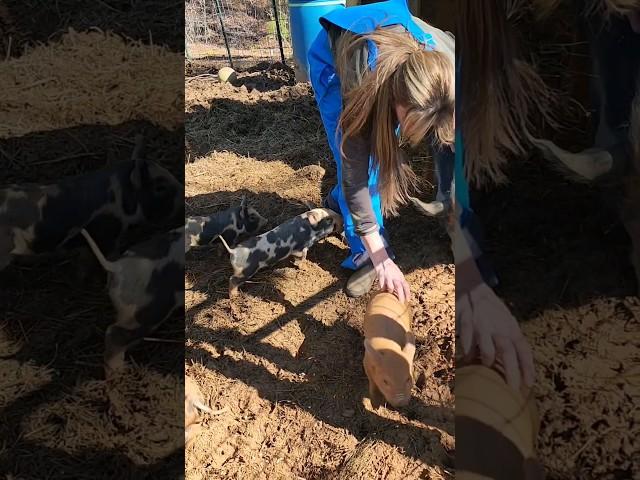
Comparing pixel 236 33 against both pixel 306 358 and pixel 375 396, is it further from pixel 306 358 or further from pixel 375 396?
pixel 375 396

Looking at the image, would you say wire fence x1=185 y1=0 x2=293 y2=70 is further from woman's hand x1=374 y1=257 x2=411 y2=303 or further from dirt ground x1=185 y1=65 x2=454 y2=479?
woman's hand x1=374 y1=257 x2=411 y2=303

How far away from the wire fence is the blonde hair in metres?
6.69

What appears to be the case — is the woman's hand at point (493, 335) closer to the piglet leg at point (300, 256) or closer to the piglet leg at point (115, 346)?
the piglet leg at point (115, 346)

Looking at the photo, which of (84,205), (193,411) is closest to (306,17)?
(193,411)

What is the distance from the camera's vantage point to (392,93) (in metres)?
2.29

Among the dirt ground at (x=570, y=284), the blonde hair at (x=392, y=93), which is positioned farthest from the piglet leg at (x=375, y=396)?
the dirt ground at (x=570, y=284)

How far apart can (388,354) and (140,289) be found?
4.72ft

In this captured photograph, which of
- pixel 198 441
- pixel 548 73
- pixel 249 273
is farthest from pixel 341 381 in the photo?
pixel 548 73

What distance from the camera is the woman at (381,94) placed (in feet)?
7.30

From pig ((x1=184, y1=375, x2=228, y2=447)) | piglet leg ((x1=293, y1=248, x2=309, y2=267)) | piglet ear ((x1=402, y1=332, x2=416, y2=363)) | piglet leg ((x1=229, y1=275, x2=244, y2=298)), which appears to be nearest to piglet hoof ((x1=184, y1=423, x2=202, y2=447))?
pig ((x1=184, y1=375, x2=228, y2=447))

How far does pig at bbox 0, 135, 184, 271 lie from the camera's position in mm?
1161

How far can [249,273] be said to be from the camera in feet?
11.9

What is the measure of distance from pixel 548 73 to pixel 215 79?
25.6 feet

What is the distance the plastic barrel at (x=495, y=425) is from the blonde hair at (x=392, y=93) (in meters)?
1.35
